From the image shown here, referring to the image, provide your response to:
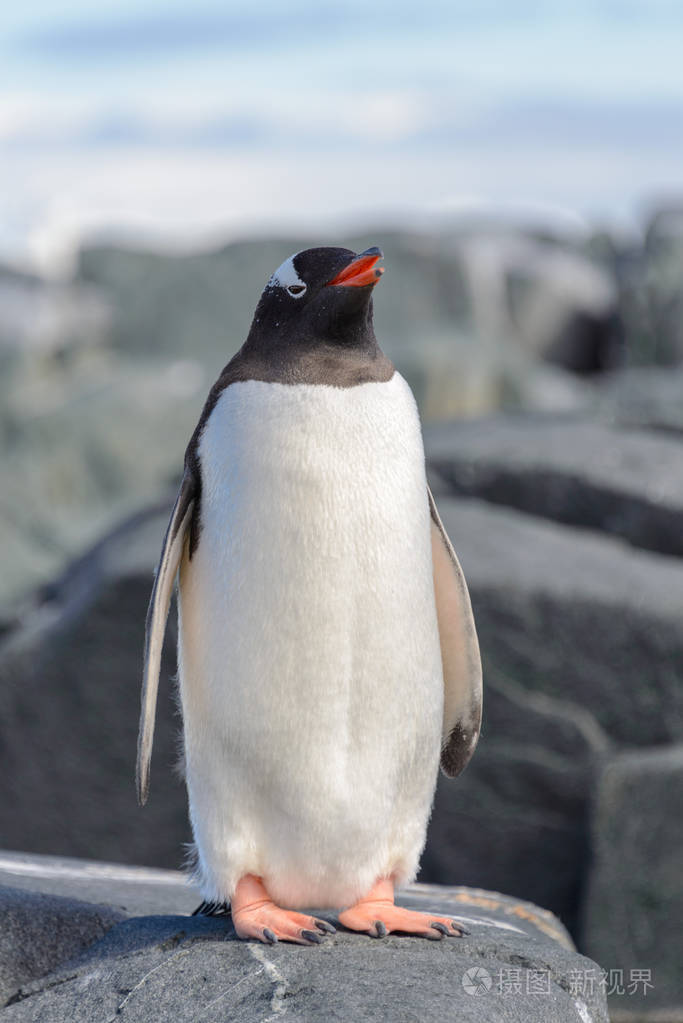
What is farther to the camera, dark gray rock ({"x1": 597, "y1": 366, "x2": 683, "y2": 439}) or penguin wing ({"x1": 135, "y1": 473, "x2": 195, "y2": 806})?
dark gray rock ({"x1": 597, "y1": 366, "x2": 683, "y2": 439})

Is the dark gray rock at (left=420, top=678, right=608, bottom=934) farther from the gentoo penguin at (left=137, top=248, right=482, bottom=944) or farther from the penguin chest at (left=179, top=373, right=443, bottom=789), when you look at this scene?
the penguin chest at (left=179, top=373, right=443, bottom=789)

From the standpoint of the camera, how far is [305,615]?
2.74 metres

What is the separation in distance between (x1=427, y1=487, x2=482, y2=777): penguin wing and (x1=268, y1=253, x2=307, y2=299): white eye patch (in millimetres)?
585

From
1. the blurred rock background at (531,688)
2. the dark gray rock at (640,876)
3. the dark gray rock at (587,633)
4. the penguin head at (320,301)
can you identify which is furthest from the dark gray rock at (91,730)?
the penguin head at (320,301)

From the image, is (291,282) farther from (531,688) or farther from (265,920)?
(531,688)

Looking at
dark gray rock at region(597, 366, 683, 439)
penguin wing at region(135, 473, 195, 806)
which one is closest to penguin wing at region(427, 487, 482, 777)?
penguin wing at region(135, 473, 195, 806)

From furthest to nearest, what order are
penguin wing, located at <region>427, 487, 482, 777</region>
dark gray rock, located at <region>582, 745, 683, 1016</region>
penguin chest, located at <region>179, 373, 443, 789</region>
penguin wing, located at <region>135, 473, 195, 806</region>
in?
dark gray rock, located at <region>582, 745, 683, 1016</region> < penguin wing, located at <region>427, 487, 482, 777</region> < penguin wing, located at <region>135, 473, 195, 806</region> < penguin chest, located at <region>179, 373, 443, 789</region>

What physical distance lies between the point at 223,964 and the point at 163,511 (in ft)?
11.1

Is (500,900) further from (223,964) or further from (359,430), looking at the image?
(359,430)

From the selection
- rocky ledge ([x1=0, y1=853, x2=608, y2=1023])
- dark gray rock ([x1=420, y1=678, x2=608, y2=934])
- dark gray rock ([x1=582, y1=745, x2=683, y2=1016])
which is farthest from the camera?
dark gray rock ([x1=420, y1=678, x2=608, y2=934])

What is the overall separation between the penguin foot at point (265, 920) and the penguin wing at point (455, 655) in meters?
0.57

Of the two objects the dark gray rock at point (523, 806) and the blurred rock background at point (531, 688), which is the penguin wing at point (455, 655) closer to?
the blurred rock background at point (531, 688)

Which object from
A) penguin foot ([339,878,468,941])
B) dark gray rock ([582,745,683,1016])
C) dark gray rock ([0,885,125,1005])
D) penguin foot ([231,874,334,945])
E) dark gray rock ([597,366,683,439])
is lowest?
dark gray rock ([582,745,683,1016])

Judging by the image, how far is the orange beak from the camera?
8.57ft
